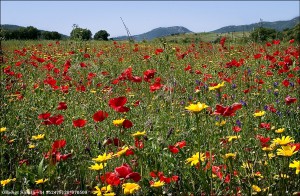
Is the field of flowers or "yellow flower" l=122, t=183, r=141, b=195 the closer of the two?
"yellow flower" l=122, t=183, r=141, b=195

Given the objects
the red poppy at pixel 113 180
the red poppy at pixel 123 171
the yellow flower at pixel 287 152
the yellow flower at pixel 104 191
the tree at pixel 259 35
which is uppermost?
the tree at pixel 259 35

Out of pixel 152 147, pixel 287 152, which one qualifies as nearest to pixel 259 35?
pixel 152 147

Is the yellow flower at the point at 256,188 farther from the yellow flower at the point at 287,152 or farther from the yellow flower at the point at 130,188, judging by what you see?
the yellow flower at the point at 130,188

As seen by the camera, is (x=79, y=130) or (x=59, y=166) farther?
(x=79, y=130)

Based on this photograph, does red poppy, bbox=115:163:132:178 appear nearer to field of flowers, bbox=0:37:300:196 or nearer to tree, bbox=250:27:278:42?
field of flowers, bbox=0:37:300:196

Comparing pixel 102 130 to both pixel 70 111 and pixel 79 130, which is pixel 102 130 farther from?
pixel 70 111

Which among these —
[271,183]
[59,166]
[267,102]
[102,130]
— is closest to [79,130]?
[102,130]

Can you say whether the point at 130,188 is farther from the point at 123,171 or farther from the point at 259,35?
the point at 259,35

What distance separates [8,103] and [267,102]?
2873mm

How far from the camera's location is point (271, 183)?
85.0 inches

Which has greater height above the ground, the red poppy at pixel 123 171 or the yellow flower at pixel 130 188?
the red poppy at pixel 123 171

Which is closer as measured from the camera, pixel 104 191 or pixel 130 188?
pixel 130 188

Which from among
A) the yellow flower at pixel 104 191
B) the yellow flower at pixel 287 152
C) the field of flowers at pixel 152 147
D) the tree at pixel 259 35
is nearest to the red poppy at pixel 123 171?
the field of flowers at pixel 152 147

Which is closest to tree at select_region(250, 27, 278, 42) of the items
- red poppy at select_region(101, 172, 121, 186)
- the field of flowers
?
the field of flowers
